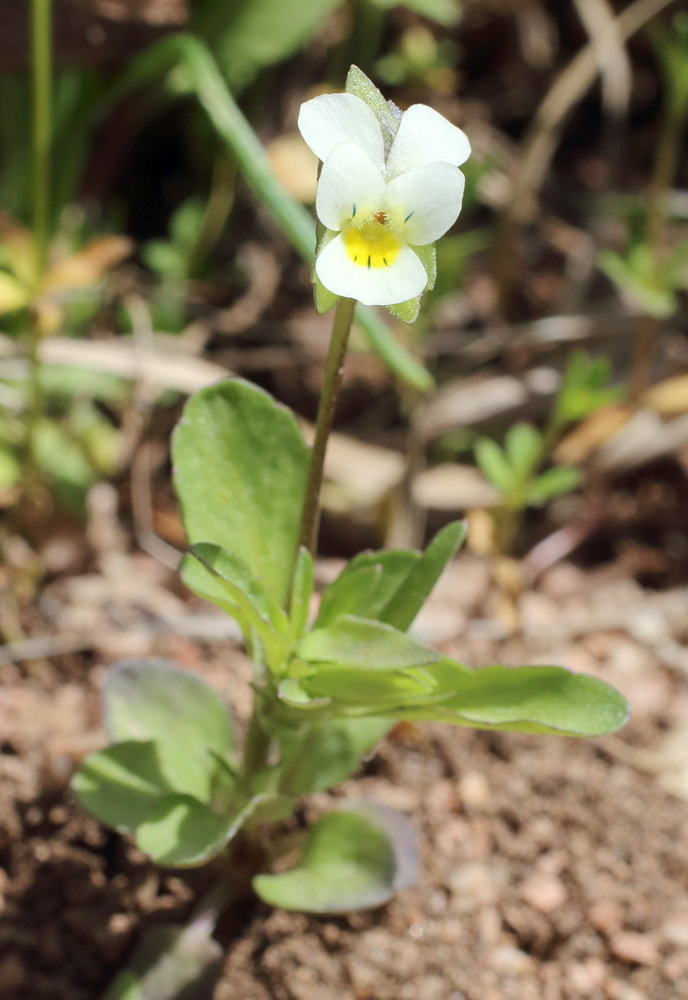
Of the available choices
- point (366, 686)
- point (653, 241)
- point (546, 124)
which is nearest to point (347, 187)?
point (366, 686)

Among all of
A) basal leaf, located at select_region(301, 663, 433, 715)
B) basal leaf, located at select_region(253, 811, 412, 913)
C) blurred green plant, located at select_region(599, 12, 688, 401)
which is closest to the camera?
basal leaf, located at select_region(301, 663, 433, 715)

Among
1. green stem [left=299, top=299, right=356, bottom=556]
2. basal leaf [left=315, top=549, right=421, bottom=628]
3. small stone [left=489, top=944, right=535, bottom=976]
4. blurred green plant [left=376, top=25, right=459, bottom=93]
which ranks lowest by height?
small stone [left=489, top=944, right=535, bottom=976]

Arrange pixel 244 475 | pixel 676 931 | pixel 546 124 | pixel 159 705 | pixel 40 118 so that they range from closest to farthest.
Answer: pixel 244 475 → pixel 159 705 → pixel 676 931 → pixel 40 118 → pixel 546 124

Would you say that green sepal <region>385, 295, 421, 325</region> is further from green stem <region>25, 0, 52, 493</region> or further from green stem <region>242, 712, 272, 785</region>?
green stem <region>25, 0, 52, 493</region>

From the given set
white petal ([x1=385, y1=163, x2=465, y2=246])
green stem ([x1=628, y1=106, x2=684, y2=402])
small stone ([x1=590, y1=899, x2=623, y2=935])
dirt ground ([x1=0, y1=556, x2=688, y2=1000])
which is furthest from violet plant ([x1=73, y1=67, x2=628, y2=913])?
green stem ([x1=628, y1=106, x2=684, y2=402])

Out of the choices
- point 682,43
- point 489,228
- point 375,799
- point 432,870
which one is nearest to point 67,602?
point 375,799

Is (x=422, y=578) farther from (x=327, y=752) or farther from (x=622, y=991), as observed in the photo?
(x=622, y=991)

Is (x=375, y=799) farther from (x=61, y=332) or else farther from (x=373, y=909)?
(x=61, y=332)

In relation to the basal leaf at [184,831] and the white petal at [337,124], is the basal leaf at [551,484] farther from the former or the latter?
the white petal at [337,124]
